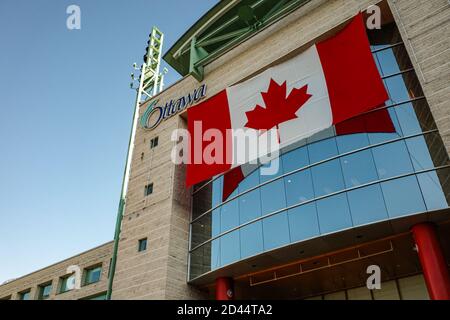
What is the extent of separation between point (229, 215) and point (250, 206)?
5.27ft

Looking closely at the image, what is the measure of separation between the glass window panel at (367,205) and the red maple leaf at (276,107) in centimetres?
553

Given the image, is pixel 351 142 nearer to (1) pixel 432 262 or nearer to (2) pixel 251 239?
(1) pixel 432 262

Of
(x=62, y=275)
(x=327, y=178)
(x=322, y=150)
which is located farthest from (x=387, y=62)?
(x=62, y=275)

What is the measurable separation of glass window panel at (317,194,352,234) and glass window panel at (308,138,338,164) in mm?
2247

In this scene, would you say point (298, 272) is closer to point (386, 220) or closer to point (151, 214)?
point (386, 220)

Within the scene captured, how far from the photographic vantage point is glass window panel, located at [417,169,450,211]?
1650cm

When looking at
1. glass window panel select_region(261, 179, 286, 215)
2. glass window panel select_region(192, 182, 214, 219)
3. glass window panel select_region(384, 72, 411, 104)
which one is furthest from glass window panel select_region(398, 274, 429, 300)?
glass window panel select_region(192, 182, 214, 219)

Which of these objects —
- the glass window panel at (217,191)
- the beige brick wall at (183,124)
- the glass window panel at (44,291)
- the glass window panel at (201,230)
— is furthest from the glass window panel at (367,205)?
the glass window panel at (44,291)

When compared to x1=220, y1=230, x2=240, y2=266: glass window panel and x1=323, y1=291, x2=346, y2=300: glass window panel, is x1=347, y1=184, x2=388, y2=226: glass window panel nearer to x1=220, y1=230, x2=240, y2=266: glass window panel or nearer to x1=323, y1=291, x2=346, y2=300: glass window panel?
x1=220, y1=230, x2=240, y2=266: glass window panel

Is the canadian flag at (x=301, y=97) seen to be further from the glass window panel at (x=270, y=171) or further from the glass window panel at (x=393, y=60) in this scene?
the glass window panel at (x=393, y=60)

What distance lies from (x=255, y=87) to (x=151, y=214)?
1028 cm

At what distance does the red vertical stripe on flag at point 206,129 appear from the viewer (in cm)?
2325

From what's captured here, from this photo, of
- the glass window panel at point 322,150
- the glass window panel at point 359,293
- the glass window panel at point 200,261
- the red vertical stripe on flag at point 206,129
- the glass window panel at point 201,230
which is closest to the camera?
the glass window panel at point 322,150

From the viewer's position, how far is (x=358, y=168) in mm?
19031
